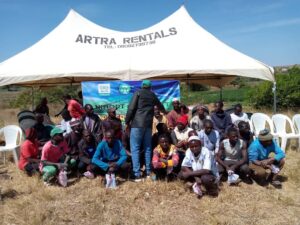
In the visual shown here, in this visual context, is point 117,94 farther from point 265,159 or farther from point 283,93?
point 283,93

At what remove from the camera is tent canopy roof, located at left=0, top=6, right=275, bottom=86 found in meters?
8.62

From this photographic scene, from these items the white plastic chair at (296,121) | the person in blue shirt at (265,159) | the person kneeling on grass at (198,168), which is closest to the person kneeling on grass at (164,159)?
the person kneeling on grass at (198,168)

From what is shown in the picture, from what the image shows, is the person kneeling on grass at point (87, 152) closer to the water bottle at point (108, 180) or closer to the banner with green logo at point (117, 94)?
the water bottle at point (108, 180)

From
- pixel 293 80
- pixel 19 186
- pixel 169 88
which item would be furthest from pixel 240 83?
pixel 19 186

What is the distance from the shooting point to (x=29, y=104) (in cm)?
2331

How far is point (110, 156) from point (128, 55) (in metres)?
3.63

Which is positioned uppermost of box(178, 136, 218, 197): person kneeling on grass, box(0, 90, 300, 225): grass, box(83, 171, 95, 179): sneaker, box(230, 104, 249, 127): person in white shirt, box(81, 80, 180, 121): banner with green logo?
box(81, 80, 180, 121): banner with green logo

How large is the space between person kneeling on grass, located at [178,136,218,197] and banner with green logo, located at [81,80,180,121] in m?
3.07

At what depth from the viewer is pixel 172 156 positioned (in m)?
6.28

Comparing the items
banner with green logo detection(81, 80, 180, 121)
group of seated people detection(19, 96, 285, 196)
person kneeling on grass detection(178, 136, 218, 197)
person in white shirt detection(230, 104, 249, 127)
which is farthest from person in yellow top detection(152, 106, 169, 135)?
person kneeling on grass detection(178, 136, 218, 197)

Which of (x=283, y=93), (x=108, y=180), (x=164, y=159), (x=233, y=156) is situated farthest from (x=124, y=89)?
(x=283, y=93)

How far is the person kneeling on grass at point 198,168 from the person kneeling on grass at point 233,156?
1.68 ft

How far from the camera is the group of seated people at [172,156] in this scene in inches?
229

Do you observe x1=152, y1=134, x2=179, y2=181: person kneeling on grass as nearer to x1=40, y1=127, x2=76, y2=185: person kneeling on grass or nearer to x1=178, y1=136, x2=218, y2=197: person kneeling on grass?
x1=178, y1=136, x2=218, y2=197: person kneeling on grass
